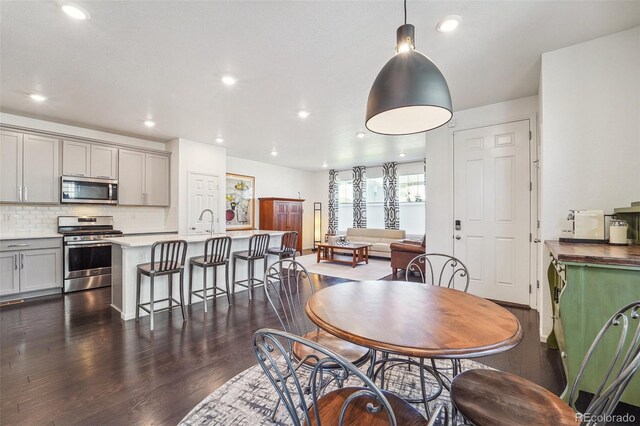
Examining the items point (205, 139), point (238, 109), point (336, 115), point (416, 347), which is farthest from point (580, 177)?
point (205, 139)

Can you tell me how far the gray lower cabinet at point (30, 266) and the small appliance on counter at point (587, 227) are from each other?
6.36 m

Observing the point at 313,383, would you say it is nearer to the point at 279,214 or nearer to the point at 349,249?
the point at 349,249

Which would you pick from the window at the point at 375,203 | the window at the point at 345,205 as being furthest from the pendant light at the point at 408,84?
the window at the point at 345,205

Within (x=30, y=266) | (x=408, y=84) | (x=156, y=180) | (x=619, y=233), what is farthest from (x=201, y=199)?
(x=619, y=233)

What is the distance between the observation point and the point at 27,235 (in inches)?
162

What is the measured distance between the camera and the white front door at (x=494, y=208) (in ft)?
12.0

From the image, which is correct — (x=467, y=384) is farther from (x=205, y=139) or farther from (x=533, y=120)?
(x=205, y=139)

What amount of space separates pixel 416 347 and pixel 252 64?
287 centimetres

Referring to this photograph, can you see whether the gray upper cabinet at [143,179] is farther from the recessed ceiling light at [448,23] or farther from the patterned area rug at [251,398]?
the recessed ceiling light at [448,23]

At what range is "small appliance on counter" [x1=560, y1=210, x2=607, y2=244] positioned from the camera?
2.32 metres

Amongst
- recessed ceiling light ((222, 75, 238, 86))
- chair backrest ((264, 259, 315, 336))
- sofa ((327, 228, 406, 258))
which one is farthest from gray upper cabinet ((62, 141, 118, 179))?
sofa ((327, 228, 406, 258))

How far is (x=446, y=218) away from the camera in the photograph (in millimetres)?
4156

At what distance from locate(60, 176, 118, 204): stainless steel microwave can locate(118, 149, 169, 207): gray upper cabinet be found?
17 centimetres

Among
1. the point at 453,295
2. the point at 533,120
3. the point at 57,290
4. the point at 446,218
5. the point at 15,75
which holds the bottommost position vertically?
the point at 57,290
